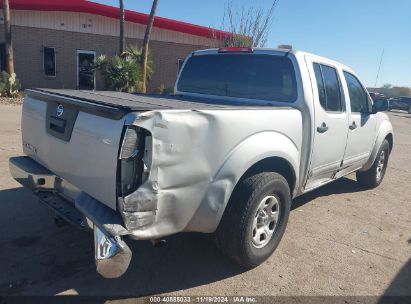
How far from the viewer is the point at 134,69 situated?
16.9 meters

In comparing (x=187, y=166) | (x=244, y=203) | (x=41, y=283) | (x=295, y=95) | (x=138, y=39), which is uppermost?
(x=138, y=39)

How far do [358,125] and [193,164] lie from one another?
324 cm

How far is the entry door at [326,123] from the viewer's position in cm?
389

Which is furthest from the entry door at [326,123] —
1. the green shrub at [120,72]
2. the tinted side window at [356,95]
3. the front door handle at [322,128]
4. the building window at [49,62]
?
the building window at [49,62]

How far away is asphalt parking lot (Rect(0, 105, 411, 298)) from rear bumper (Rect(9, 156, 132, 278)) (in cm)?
63

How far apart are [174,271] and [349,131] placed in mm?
2861

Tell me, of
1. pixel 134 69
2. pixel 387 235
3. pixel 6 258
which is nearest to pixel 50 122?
pixel 6 258

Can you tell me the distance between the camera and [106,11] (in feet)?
59.8

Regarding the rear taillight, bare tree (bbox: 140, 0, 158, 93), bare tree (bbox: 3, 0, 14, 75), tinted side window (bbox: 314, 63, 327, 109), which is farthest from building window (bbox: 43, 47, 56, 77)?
tinted side window (bbox: 314, 63, 327, 109)

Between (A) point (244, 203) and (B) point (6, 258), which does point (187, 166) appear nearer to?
(A) point (244, 203)

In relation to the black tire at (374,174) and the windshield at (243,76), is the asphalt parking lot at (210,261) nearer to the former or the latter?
the black tire at (374,174)

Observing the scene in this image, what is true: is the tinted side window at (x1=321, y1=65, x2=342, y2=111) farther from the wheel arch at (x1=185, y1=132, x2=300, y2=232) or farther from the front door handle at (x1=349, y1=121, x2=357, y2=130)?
the wheel arch at (x1=185, y1=132, x2=300, y2=232)

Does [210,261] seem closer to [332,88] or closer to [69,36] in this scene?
[332,88]

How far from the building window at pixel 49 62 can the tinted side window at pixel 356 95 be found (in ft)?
54.4
